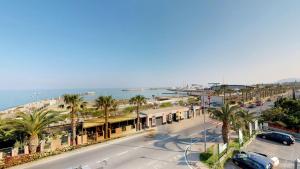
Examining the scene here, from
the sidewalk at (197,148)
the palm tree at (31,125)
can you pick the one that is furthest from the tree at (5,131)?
the sidewalk at (197,148)

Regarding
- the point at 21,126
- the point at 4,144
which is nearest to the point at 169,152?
the point at 21,126

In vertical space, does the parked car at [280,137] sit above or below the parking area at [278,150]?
above

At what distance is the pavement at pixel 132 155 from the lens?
19.0m

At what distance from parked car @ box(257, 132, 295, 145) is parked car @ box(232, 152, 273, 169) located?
35.4 ft

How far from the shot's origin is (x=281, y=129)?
113ft

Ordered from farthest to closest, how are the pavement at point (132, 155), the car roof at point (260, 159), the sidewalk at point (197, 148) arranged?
the sidewalk at point (197, 148)
the pavement at point (132, 155)
the car roof at point (260, 159)

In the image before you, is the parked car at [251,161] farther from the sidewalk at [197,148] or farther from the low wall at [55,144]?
the low wall at [55,144]

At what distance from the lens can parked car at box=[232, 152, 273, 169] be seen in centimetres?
1873

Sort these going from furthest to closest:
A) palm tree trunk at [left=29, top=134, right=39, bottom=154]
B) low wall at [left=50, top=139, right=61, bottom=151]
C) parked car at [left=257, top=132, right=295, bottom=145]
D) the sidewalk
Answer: parked car at [left=257, top=132, right=295, bottom=145], low wall at [left=50, top=139, right=61, bottom=151], palm tree trunk at [left=29, top=134, right=39, bottom=154], the sidewalk

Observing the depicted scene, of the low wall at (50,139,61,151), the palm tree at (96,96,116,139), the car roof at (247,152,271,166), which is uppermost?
the palm tree at (96,96,116,139)

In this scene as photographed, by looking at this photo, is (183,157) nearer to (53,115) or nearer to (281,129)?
(53,115)

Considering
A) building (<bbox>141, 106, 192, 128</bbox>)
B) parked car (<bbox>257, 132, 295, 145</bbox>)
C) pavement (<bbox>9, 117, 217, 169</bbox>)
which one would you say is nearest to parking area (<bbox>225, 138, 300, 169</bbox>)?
parked car (<bbox>257, 132, 295, 145</bbox>)

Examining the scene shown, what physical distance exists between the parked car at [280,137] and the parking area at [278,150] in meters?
0.64

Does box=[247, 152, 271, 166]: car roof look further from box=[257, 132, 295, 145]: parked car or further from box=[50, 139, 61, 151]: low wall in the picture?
box=[50, 139, 61, 151]: low wall
